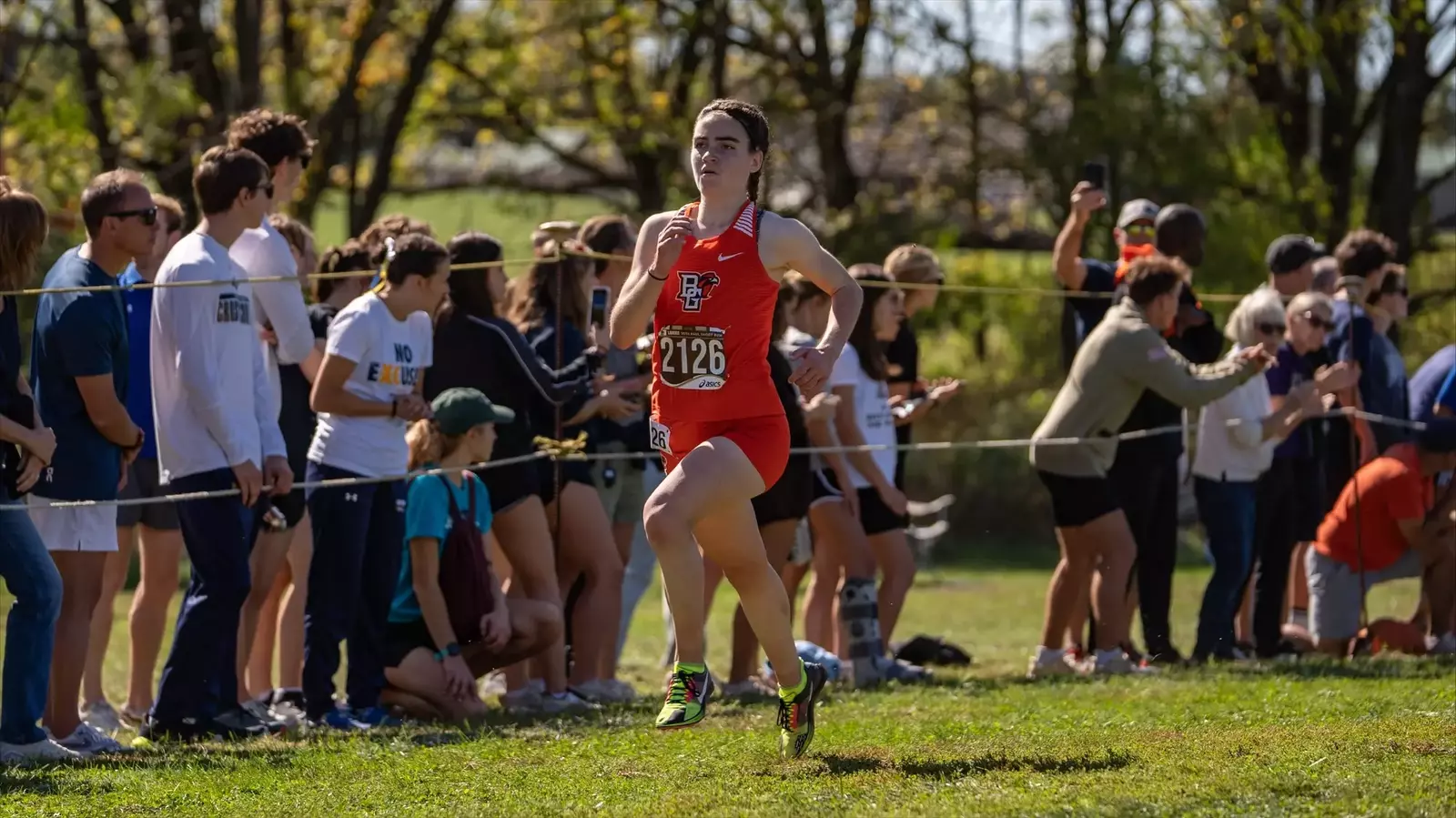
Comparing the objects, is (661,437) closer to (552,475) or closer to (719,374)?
(719,374)

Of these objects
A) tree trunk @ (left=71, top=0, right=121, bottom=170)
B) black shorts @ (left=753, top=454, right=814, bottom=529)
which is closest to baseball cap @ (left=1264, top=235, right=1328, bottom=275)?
black shorts @ (left=753, top=454, right=814, bottom=529)

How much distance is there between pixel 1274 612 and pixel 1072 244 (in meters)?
2.21

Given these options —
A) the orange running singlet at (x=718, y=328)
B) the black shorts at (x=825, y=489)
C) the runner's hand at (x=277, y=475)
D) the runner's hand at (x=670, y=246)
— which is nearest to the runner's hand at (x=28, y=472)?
the runner's hand at (x=277, y=475)

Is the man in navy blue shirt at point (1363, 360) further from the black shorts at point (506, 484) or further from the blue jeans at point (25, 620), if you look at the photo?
the blue jeans at point (25, 620)

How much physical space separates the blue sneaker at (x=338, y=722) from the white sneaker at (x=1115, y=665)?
11.7ft

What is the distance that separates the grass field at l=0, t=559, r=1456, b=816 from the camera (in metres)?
5.44

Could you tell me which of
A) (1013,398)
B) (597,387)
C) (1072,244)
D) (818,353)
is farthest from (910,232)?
(818,353)

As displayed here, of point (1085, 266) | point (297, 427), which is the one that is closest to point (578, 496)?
point (297, 427)

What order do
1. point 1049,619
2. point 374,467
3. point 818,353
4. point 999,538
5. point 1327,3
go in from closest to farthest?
point 818,353, point 374,467, point 1049,619, point 1327,3, point 999,538

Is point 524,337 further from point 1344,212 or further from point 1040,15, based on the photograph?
point 1040,15

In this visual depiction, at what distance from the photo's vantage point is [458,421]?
8.41 m

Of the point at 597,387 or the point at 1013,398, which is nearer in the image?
the point at 597,387

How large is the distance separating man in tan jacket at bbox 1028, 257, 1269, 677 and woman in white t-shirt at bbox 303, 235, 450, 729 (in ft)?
10.7

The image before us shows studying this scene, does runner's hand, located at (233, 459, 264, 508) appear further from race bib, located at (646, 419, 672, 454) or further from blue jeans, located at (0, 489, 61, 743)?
race bib, located at (646, 419, 672, 454)
